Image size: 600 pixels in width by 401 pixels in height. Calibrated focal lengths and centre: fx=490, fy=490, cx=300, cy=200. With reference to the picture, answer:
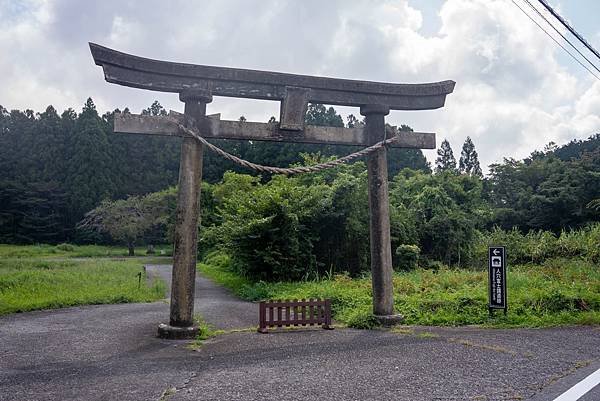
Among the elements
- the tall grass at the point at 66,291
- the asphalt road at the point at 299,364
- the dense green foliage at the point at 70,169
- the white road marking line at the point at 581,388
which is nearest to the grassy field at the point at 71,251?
the dense green foliage at the point at 70,169

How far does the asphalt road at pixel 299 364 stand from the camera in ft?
15.2

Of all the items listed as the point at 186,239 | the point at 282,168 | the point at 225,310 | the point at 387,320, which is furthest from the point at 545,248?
the point at 186,239

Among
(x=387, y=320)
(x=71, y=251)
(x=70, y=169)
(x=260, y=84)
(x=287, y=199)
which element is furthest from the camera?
(x=70, y=169)

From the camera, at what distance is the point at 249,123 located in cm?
789

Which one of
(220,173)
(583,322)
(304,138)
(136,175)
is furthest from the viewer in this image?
(136,175)

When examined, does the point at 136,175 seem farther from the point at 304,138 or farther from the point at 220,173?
the point at 304,138

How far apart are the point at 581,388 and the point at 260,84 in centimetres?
584

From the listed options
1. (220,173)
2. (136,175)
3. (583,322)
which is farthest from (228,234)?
(136,175)

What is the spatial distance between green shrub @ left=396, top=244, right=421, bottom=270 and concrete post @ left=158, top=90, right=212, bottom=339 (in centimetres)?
1256

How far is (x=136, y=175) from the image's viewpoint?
158 feet

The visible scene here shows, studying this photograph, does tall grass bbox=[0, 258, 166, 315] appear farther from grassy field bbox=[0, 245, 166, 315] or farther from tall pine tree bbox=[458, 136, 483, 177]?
tall pine tree bbox=[458, 136, 483, 177]

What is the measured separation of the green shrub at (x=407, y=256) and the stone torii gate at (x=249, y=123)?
1030cm

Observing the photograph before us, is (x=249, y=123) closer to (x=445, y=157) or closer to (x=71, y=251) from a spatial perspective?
(x=71, y=251)

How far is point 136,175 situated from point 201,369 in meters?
45.5
